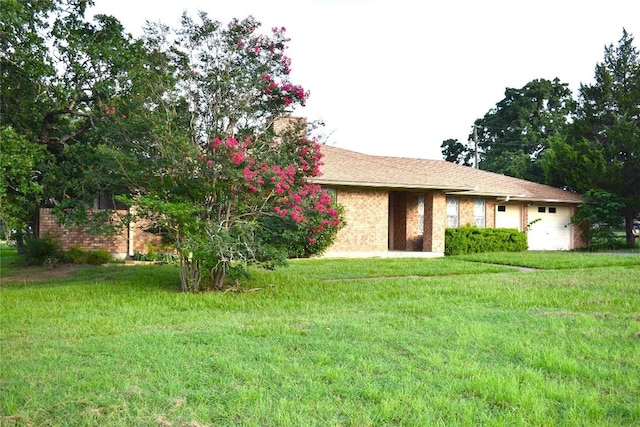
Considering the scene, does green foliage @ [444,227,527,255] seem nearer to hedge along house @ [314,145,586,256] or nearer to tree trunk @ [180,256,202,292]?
hedge along house @ [314,145,586,256]

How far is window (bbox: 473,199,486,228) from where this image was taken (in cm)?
2236

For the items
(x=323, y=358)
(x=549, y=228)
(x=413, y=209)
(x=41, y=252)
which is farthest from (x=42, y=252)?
(x=549, y=228)

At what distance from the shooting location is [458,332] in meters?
6.20

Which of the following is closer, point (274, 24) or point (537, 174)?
point (274, 24)

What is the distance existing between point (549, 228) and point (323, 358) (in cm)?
2209

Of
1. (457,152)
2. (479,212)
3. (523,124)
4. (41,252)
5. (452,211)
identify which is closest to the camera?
(41,252)

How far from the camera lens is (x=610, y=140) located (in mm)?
24469

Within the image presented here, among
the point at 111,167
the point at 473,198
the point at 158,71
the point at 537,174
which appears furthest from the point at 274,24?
the point at 537,174

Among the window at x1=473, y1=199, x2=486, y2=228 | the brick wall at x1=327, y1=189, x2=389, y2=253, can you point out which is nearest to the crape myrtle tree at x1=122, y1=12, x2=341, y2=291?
the brick wall at x1=327, y1=189, x2=389, y2=253

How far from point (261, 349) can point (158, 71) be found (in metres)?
6.50

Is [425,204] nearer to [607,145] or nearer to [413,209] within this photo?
[413,209]

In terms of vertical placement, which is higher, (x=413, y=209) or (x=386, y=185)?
(x=386, y=185)

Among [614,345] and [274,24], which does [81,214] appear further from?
[614,345]

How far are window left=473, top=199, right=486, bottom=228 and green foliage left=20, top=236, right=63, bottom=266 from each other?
15702mm
